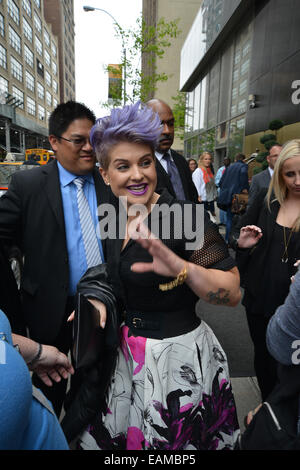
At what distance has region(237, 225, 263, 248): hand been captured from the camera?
6.23 ft

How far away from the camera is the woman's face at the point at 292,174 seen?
1.97 m

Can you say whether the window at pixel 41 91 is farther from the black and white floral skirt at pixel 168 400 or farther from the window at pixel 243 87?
the black and white floral skirt at pixel 168 400

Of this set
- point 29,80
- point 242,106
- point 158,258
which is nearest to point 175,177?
point 158,258

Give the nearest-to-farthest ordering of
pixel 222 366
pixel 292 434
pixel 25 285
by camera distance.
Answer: pixel 292 434 → pixel 222 366 → pixel 25 285

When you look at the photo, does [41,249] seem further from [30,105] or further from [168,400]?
[30,105]

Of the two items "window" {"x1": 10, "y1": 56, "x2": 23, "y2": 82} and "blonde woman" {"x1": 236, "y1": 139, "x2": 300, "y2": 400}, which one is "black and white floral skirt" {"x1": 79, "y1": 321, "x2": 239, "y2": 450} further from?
"window" {"x1": 10, "y1": 56, "x2": 23, "y2": 82}

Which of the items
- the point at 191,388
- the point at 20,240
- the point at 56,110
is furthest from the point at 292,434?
the point at 56,110

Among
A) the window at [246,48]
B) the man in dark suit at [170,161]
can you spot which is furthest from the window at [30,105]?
the man in dark suit at [170,161]

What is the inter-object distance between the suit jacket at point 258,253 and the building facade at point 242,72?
24.4 ft

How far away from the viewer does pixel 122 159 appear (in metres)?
1.34

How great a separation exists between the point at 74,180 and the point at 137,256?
103cm

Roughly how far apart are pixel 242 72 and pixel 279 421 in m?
15.4

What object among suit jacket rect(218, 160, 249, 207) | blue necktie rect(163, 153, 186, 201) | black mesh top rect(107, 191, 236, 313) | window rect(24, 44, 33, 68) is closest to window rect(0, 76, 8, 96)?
window rect(24, 44, 33, 68)

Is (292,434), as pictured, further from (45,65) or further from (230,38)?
(45,65)
